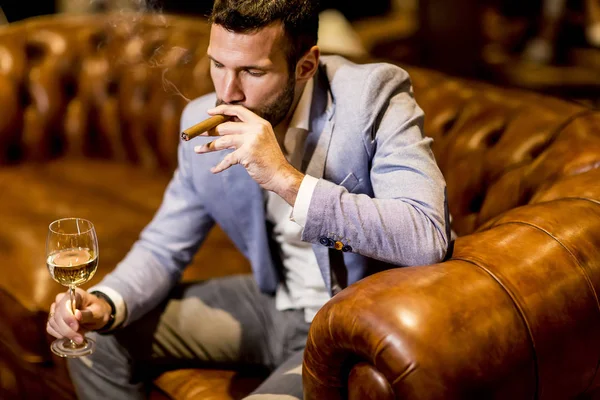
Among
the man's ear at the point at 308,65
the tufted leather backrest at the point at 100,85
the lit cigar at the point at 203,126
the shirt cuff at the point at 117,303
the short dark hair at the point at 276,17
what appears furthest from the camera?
the tufted leather backrest at the point at 100,85

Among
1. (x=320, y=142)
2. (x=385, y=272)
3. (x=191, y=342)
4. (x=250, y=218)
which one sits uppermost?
(x=320, y=142)

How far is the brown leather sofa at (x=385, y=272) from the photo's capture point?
1.14m

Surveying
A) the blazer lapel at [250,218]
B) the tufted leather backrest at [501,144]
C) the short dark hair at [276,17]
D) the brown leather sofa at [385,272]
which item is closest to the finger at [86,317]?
the brown leather sofa at [385,272]

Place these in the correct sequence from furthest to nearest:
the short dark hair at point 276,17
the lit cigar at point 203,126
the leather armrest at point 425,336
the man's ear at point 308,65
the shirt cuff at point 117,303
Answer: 1. the shirt cuff at point 117,303
2. the man's ear at point 308,65
3. the short dark hair at point 276,17
4. the lit cigar at point 203,126
5. the leather armrest at point 425,336

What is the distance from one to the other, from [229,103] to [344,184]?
11.7 inches

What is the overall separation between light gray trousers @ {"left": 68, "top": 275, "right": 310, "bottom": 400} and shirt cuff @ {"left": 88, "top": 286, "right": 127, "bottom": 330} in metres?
0.06

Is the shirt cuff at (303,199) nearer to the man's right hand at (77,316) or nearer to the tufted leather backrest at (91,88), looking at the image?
the man's right hand at (77,316)

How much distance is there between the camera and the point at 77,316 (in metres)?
1.46

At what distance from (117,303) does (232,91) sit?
0.56 metres

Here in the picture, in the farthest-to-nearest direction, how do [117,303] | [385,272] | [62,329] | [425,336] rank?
1. [117,303]
2. [62,329]
3. [385,272]
4. [425,336]

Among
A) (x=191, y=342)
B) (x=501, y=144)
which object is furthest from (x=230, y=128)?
(x=501, y=144)

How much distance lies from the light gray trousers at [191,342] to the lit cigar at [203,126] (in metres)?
0.56

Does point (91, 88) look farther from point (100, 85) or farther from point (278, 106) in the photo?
point (278, 106)

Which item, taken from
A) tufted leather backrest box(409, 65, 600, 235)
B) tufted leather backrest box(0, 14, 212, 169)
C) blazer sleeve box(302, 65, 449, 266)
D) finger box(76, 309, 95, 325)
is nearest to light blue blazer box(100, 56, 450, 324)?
blazer sleeve box(302, 65, 449, 266)
